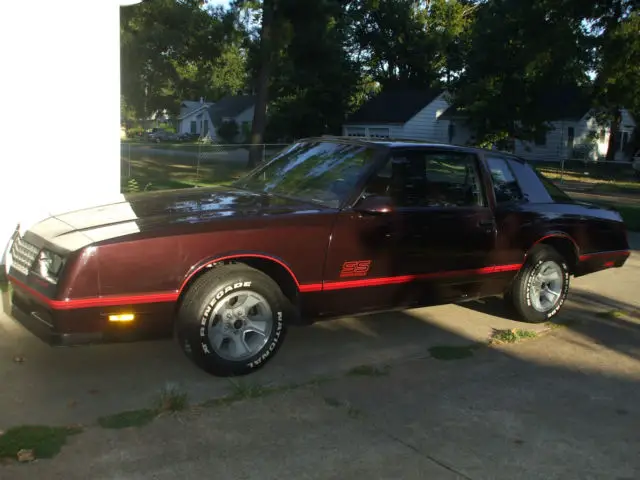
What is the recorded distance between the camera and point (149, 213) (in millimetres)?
4547

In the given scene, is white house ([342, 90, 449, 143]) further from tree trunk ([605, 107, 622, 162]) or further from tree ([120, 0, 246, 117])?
tree ([120, 0, 246, 117])

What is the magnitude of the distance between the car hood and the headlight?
0.08 m

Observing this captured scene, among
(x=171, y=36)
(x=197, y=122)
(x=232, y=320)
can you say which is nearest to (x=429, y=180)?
(x=232, y=320)

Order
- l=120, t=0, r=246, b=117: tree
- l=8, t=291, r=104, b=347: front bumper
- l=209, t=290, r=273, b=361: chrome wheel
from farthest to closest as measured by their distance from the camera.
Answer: l=120, t=0, r=246, b=117: tree → l=209, t=290, r=273, b=361: chrome wheel → l=8, t=291, r=104, b=347: front bumper

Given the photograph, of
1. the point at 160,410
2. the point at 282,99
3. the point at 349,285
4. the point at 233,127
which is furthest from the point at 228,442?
the point at 233,127

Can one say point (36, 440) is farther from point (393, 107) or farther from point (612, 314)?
point (393, 107)

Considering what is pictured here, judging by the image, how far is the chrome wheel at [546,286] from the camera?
598 centimetres

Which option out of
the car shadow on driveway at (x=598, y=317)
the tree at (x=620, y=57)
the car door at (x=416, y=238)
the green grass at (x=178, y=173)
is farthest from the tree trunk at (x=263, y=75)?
the car door at (x=416, y=238)

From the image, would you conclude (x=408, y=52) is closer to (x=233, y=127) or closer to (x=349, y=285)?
(x=233, y=127)

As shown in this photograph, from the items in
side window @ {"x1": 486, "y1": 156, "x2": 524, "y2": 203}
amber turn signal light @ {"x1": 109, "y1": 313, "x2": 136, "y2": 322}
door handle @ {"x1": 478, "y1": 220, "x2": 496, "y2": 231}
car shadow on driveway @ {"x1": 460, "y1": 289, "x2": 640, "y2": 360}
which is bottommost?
car shadow on driveway @ {"x1": 460, "y1": 289, "x2": 640, "y2": 360}

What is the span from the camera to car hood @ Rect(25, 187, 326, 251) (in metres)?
4.13

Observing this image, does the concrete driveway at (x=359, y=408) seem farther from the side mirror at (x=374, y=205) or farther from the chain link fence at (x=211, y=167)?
the chain link fence at (x=211, y=167)

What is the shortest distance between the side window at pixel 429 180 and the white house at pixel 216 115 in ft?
181

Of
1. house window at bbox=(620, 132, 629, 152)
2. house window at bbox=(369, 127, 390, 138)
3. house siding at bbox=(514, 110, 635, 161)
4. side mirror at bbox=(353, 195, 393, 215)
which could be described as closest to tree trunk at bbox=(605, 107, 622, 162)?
house siding at bbox=(514, 110, 635, 161)
